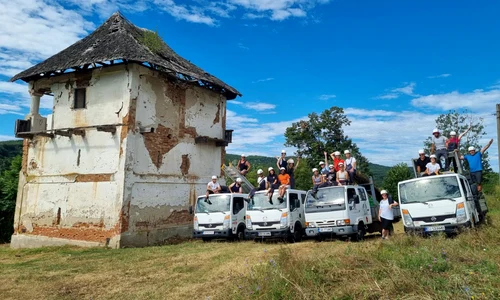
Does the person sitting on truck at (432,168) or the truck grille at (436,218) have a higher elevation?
the person sitting on truck at (432,168)

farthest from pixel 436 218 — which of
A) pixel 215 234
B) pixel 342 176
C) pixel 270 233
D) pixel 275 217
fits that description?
pixel 215 234

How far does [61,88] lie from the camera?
16.9m

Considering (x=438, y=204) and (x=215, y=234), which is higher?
(x=438, y=204)

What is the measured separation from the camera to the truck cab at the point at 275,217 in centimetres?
1280

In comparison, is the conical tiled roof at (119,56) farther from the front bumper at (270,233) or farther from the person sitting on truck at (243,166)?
the front bumper at (270,233)

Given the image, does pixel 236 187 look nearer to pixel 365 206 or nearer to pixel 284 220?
pixel 284 220

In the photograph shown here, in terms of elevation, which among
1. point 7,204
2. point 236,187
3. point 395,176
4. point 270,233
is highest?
point 395,176

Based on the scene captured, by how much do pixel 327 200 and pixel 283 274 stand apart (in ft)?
22.8

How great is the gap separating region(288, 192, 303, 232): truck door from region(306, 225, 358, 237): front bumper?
0.70m

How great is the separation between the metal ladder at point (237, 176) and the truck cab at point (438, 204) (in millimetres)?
7028

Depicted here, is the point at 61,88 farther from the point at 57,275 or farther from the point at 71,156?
the point at 57,275

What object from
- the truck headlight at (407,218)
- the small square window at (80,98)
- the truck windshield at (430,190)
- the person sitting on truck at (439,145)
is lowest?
the truck headlight at (407,218)

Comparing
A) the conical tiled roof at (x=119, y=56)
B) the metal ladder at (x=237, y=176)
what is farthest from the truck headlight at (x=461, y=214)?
the conical tiled roof at (x=119, y=56)

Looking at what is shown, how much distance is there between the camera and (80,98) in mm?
16531
